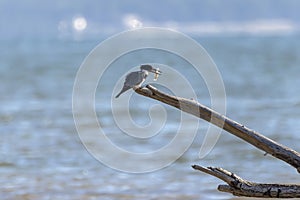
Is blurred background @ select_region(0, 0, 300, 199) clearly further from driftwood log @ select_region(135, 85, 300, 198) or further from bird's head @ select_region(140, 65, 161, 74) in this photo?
driftwood log @ select_region(135, 85, 300, 198)

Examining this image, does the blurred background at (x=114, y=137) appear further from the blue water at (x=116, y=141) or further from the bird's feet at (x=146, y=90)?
the bird's feet at (x=146, y=90)

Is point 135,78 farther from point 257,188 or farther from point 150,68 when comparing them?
point 257,188

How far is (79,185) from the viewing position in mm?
9469

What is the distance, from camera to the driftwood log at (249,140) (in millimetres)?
6172

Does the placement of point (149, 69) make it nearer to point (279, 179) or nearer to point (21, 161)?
point (279, 179)

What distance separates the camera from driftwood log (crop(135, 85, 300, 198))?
20.2 feet

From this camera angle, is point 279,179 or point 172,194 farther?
point 279,179

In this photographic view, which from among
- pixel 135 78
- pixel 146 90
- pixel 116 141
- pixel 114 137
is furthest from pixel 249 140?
pixel 114 137

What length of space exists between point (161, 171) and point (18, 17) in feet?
312

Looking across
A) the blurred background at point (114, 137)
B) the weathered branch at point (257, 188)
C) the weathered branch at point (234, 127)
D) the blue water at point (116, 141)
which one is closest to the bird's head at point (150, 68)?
the weathered branch at point (234, 127)

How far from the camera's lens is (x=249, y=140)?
625 centimetres

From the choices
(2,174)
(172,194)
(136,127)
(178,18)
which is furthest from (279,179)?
(178,18)

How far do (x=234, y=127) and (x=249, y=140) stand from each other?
0.14m

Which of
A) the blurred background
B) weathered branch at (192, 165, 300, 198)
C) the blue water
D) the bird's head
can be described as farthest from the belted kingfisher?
the blue water
